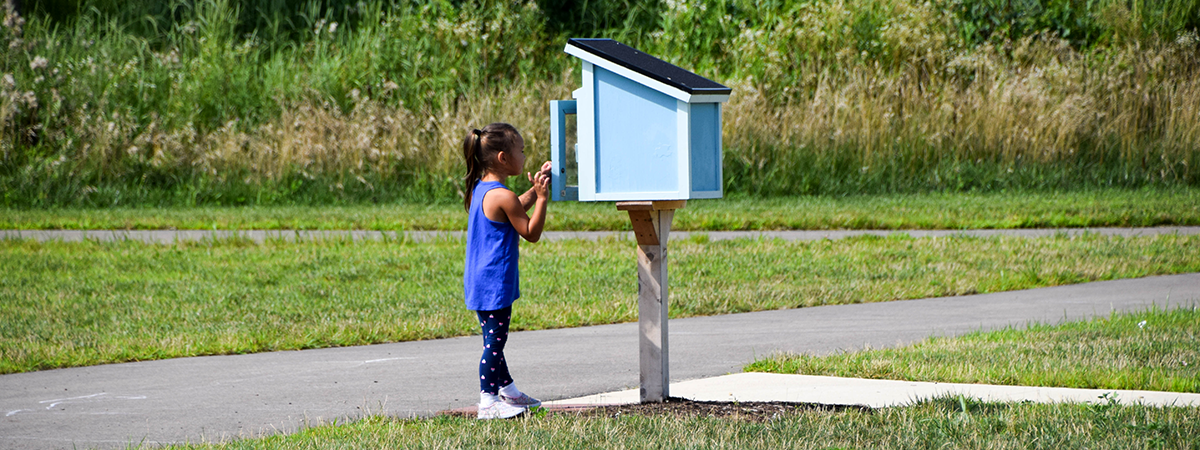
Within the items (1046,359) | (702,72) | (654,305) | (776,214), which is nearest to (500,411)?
(654,305)

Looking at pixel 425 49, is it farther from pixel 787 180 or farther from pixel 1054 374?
pixel 1054 374

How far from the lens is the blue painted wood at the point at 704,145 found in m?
4.62

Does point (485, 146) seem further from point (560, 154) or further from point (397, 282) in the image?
point (397, 282)

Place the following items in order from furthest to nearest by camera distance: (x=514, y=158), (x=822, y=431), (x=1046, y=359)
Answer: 1. (x=1046, y=359)
2. (x=514, y=158)
3. (x=822, y=431)

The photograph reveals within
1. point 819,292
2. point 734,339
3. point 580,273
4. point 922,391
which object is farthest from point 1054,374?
point 580,273

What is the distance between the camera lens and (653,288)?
4777mm

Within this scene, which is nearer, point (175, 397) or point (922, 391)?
point (922, 391)

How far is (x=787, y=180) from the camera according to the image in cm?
1619

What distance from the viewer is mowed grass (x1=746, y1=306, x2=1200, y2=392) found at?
209 inches

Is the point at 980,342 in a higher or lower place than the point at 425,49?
lower

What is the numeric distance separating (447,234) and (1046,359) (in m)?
7.52

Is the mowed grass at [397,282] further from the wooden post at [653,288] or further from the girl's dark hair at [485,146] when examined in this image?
the wooden post at [653,288]

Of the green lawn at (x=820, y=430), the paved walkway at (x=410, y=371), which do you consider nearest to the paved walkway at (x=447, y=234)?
the paved walkway at (x=410, y=371)

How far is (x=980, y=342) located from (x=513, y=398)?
279 cm
